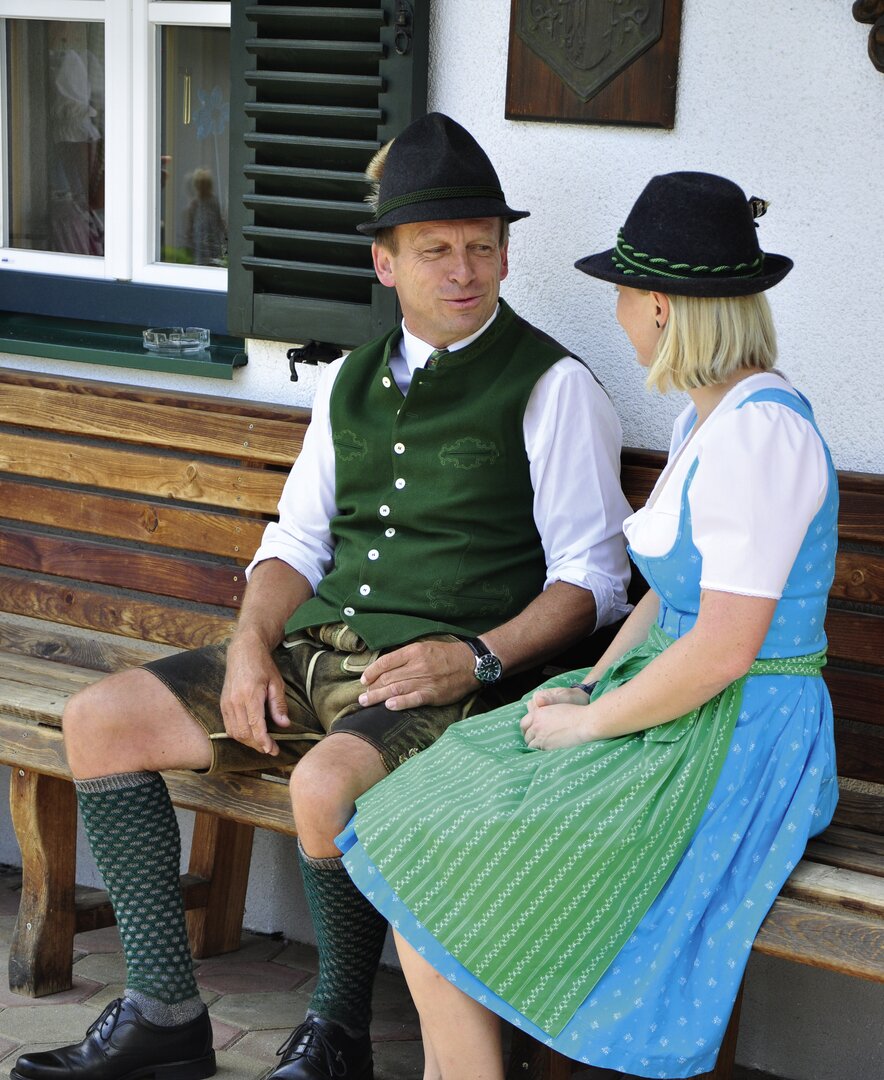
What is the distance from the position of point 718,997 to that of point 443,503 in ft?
3.30

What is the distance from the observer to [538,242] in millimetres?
3061

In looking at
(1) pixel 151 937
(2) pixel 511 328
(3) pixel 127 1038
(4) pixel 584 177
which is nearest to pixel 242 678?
(1) pixel 151 937

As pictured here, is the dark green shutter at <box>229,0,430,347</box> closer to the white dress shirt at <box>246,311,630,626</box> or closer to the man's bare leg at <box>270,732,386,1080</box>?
the white dress shirt at <box>246,311,630,626</box>

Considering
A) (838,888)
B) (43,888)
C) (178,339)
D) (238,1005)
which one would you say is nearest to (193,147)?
(178,339)

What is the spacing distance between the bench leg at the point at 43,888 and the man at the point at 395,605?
391mm

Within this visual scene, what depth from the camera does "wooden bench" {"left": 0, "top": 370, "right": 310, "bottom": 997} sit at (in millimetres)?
2955

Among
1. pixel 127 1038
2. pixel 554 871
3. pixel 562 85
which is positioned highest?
pixel 562 85

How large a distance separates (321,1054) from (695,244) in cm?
141

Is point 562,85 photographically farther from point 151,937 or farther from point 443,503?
point 151,937

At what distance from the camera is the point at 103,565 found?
11.2ft

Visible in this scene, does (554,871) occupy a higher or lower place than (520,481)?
lower

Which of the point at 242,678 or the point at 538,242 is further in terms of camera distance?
the point at 538,242

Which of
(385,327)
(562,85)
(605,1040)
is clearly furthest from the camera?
(385,327)

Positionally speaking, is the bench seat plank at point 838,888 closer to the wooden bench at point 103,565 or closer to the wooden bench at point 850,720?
the wooden bench at point 850,720
